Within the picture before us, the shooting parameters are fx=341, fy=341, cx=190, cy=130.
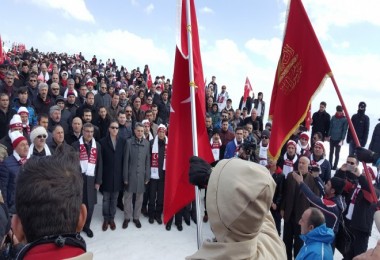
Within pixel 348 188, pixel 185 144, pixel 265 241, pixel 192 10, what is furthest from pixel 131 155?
pixel 265 241

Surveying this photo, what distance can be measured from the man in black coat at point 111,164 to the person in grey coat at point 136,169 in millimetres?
120

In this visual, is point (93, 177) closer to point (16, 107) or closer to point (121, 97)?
point (16, 107)

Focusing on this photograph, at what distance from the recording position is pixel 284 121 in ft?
13.9

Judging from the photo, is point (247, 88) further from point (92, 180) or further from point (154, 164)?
point (92, 180)

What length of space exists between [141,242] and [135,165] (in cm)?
148

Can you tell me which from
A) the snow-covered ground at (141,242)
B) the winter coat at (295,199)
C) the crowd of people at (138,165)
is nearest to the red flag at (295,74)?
the crowd of people at (138,165)

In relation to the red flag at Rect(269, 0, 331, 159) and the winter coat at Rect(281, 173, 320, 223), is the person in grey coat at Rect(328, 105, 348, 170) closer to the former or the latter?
the winter coat at Rect(281, 173, 320, 223)

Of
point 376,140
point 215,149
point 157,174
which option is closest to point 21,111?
point 157,174

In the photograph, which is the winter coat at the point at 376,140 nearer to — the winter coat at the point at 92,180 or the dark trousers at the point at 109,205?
the dark trousers at the point at 109,205

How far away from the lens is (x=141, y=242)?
6.43 metres

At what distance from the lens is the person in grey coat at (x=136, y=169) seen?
6.80 m

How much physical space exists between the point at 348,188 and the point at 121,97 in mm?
6790

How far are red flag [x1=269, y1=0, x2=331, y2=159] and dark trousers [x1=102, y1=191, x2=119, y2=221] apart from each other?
3.79 metres

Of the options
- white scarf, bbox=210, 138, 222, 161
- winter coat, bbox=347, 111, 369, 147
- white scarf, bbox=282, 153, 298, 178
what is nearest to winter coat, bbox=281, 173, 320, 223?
white scarf, bbox=282, 153, 298, 178
